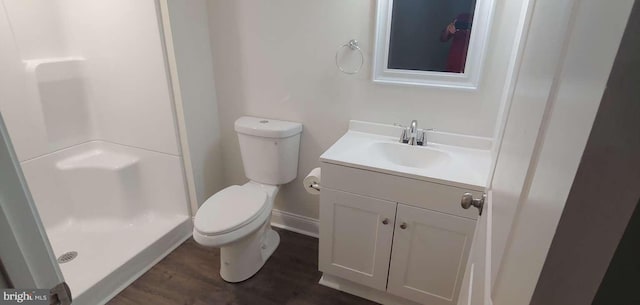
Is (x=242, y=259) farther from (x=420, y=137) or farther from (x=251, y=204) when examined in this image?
(x=420, y=137)

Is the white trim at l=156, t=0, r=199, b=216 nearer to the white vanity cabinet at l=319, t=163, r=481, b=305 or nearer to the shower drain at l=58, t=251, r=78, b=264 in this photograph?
the shower drain at l=58, t=251, r=78, b=264

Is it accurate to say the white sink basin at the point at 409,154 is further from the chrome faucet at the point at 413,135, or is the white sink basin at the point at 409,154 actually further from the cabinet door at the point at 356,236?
the cabinet door at the point at 356,236

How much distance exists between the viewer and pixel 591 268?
26 centimetres

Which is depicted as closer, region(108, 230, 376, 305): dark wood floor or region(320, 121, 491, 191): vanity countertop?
region(320, 121, 491, 191): vanity countertop

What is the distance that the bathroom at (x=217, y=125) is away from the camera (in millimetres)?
1487

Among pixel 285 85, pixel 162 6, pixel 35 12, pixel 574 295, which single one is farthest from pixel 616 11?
pixel 35 12

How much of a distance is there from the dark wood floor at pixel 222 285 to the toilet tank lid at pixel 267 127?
2.57 ft

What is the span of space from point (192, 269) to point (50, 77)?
1.44m

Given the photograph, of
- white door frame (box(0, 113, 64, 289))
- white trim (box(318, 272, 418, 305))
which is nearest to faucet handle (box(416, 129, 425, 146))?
white trim (box(318, 272, 418, 305))

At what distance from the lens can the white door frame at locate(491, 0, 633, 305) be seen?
27 centimetres

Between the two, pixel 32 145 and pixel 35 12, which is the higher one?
pixel 35 12

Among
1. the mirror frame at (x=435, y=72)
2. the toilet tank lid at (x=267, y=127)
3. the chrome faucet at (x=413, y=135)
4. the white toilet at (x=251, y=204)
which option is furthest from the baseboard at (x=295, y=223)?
the mirror frame at (x=435, y=72)

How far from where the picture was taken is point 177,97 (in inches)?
73.4

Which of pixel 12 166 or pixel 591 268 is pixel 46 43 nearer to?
pixel 12 166
